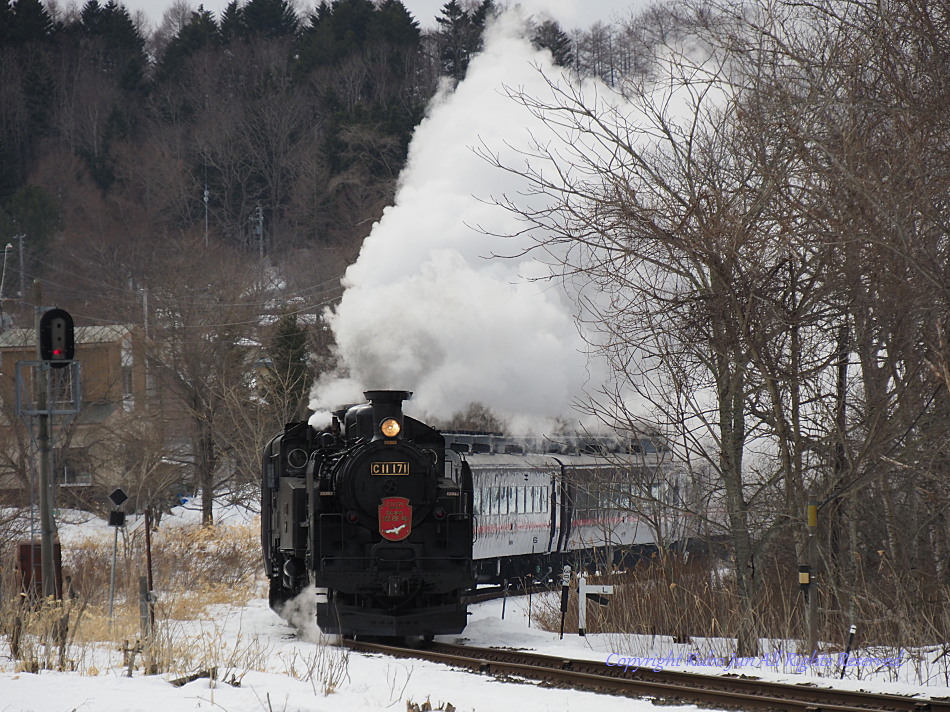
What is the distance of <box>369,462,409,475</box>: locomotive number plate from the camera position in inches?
490

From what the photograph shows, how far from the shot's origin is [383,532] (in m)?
12.5

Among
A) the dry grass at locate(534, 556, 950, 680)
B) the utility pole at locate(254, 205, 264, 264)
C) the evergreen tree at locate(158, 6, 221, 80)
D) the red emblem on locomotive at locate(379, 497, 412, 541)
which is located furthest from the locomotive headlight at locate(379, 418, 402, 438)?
the evergreen tree at locate(158, 6, 221, 80)

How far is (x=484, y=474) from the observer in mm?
18734

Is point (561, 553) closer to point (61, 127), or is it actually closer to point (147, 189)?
point (147, 189)

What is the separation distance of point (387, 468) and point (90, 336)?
29.0 metres

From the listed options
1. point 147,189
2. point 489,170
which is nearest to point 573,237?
point 489,170

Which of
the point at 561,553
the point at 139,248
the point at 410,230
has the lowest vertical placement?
the point at 561,553

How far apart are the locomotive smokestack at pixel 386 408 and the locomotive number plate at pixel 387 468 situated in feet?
1.03

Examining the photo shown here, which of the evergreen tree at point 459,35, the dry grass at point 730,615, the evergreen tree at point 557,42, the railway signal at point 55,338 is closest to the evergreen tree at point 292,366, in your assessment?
the evergreen tree at point 557,42

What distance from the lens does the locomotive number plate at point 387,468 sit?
1245cm

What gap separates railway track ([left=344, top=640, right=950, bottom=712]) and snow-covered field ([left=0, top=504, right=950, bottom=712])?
0.86ft

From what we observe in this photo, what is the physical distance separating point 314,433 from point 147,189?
54163 mm

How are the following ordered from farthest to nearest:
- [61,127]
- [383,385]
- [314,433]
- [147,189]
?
[61,127], [147,189], [383,385], [314,433]

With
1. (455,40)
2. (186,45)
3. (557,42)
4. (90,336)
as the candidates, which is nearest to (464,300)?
(557,42)
